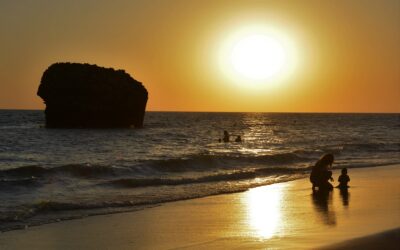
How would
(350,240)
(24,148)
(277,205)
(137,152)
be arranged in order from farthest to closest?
(24,148) < (137,152) < (277,205) < (350,240)

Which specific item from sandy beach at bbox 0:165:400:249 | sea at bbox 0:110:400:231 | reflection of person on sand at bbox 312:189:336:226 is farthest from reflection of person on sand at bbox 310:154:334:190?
sea at bbox 0:110:400:231

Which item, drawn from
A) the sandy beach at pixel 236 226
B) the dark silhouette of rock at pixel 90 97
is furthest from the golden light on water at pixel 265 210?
the dark silhouette of rock at pixel 90 97

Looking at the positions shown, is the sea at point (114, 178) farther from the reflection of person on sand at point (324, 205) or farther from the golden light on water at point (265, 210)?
the reflection of person on sand at point (324, 205)

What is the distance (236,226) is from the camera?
41.4 ft

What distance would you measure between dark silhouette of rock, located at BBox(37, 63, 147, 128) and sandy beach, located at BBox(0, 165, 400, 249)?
211 feet

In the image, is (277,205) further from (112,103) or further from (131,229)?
(112,103)

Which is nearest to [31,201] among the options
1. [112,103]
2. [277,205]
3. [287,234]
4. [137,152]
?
[277,205]

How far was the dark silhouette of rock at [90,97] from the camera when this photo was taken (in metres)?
79.4

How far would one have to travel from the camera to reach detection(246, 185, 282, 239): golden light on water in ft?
39.7

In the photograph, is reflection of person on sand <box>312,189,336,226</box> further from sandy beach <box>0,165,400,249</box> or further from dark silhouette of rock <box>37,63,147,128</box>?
dark silhouette of rock <box>37,63,147,128</box>

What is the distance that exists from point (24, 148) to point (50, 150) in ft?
10.3

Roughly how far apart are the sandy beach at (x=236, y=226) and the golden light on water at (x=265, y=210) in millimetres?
20

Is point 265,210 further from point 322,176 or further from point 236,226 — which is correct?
point 322,176

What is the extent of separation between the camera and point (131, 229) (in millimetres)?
12500
